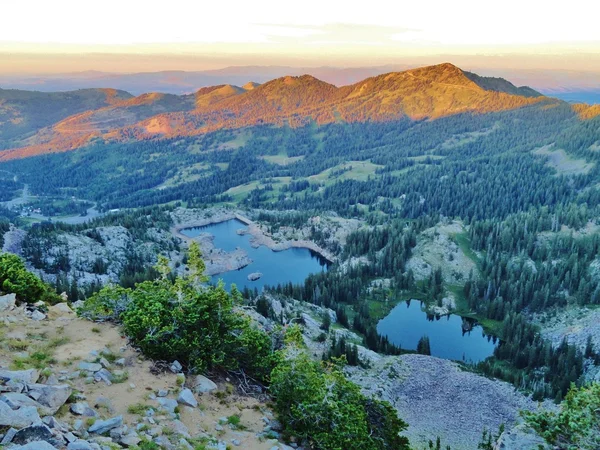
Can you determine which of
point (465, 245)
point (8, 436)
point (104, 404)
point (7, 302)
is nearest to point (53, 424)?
point (8, 436)

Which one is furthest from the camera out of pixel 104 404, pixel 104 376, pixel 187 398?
pixel 187 398

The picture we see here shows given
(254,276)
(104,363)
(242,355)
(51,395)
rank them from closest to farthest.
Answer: (51,395)
(104,363)
(242,355)
(254,276)

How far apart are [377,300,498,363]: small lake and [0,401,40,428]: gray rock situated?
361 ft

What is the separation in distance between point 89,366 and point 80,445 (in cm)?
1107

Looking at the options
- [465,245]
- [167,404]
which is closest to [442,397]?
[167,404]

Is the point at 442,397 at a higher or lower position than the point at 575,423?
lower

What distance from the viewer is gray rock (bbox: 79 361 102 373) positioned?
29969 millimetres

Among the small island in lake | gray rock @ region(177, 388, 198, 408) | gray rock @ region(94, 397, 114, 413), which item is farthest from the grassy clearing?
gray rock @ region(94, 397, 114, 413)

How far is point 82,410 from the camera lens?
24.6m

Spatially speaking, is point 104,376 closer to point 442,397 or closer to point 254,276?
point 442,397

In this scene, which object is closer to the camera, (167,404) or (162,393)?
(167,404)

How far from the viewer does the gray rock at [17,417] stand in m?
19.4

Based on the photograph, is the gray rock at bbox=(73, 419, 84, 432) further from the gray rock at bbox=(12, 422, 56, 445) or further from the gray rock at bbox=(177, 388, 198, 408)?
the gray rock at bbox=(177, 388, 198, 408)

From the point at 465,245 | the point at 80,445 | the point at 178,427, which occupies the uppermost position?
the point at 80,445
